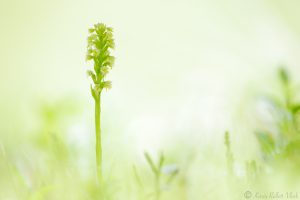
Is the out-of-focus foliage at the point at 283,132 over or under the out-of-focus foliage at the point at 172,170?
over

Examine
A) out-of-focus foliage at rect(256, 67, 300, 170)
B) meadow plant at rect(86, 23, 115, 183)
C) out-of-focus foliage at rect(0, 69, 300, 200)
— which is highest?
meadow plant at rect(86, 23, 115, 183)

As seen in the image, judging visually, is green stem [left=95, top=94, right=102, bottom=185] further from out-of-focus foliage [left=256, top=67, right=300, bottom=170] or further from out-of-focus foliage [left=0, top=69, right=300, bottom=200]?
out-of-focus foliage [left=256, top=67, right=300, bottom=170]

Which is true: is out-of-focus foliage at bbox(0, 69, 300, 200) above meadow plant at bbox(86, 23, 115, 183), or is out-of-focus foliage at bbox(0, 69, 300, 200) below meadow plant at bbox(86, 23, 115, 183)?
below

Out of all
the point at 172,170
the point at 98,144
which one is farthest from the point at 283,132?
the point at 98,144

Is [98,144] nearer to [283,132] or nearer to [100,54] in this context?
[100,54]

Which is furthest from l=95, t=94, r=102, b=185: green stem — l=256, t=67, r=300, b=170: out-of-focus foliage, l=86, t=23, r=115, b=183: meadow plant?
l=256, t=67, r=300, b=170: out-of-focus foliage

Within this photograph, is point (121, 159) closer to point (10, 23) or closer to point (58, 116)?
point (58, 116)

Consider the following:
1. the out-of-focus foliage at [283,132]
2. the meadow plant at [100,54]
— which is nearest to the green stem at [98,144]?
the meadow plant at [100,54]

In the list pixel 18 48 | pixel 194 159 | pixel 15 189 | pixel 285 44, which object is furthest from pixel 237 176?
pixel 18 48

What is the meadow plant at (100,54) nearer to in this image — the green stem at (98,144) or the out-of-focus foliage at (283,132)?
the green stem at (98,144)

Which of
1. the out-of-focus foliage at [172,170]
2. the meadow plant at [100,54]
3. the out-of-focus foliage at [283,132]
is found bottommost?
the out-of-focus foliage at [172,170]

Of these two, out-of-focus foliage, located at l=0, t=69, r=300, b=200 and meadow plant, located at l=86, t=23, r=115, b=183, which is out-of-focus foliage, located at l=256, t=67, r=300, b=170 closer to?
out-of-focus foliage, located at l=0, t=69, r=300, b=200
